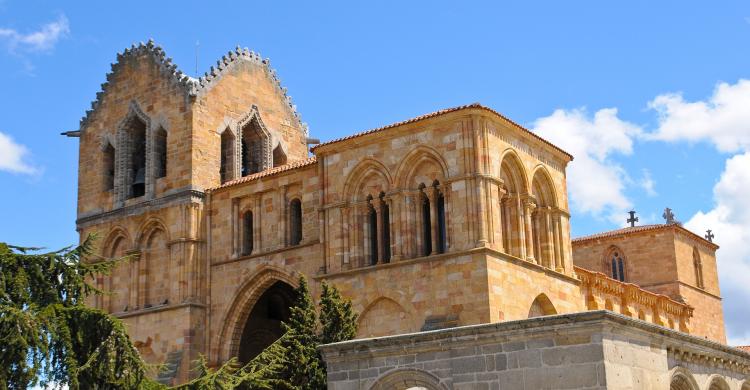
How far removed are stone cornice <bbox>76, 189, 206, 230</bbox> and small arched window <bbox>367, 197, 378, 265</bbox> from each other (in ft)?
20.0

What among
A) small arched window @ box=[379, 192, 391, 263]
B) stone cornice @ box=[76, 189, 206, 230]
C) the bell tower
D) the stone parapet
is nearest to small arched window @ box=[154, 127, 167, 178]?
the bell tower

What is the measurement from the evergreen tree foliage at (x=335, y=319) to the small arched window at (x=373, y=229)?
8.23 feet

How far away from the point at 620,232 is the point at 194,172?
1856 cm

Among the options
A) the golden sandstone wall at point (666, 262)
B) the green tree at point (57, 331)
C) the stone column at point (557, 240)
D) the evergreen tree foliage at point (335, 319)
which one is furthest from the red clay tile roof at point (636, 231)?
the green tree at point (57, 331)

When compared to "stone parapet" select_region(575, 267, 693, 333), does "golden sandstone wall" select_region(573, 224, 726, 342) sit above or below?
above

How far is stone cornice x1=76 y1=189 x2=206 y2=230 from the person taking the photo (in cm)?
3109

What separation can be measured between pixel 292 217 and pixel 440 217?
5.00m

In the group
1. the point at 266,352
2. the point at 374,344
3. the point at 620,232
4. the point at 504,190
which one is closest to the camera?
the point at 374,344

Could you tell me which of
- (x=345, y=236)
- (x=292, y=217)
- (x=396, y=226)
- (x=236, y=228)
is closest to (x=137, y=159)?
(x=236, y=228)

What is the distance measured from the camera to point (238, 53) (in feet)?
112

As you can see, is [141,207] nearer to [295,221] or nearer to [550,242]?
[295,221]

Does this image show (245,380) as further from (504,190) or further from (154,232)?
(154,232)

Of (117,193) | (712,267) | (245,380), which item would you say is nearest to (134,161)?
(117,193)

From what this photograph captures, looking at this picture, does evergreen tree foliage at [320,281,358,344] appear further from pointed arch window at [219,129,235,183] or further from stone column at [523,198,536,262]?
pointed arch window at [219,129,235,183]
